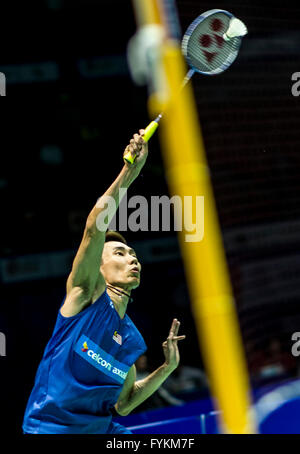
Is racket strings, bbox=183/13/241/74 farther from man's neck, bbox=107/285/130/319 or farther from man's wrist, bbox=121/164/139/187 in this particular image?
man's neck, bbox=107/285/130/319

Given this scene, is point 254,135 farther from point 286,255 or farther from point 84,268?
point 84,268

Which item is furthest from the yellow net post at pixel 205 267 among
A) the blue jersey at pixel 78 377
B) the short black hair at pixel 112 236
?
the short black hair at pixel 112 236

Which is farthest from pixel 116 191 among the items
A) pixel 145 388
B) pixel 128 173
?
pixel 145 388

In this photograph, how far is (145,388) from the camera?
4105 mm

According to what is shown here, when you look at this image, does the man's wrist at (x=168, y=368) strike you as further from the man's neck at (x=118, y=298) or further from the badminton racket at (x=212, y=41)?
the badminton racket at (x=212, y=41)

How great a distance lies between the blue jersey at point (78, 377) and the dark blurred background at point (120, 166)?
26.1 inches

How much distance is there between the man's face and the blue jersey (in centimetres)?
21

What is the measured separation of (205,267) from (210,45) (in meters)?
1.41

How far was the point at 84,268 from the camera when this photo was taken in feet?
11.3

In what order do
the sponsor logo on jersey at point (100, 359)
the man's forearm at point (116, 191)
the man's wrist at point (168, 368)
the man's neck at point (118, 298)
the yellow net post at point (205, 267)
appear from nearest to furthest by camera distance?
the yellow net post at point (205, 267)
the man's forearm at point (116, 191)
the sponsor logo on jersey at point (100, 359)
the man's neck at point (118, 298)
the man's wrist at point (168, 368)

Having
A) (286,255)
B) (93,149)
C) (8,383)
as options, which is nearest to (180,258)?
(93,149)

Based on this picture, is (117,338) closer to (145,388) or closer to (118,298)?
(118,298)

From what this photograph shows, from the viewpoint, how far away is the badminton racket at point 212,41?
356cm

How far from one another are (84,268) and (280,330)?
164cm
